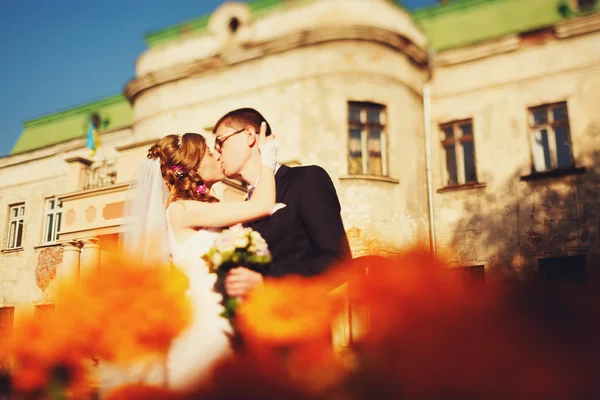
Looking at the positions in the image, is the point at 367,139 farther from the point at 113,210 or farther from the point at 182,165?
the point at 182,165

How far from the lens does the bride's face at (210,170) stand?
12.4ft

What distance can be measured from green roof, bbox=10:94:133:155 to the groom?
52.6ft

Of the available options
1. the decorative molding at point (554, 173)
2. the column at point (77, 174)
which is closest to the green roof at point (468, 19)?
the decorative molding at point (554, 173)

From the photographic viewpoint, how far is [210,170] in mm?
3818

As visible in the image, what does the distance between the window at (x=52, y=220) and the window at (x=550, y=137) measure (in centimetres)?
1452

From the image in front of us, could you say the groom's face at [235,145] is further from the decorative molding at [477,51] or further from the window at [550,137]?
the decorative molding at [477,51]

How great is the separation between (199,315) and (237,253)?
790 millimetres

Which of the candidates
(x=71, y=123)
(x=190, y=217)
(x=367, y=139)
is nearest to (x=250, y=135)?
(x=190, y=217)

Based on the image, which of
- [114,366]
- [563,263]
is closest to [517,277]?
[114,366]

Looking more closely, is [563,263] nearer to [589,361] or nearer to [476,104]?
[476,104]

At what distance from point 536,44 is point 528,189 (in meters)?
3.76

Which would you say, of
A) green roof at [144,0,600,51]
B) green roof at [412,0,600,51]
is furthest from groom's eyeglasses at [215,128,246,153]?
green roof at [412,0,600,51]

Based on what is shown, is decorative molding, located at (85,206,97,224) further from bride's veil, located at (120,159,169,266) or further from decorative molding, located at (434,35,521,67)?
decorative molding, located at (434,35,521,67)

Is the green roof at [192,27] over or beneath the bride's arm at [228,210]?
over
